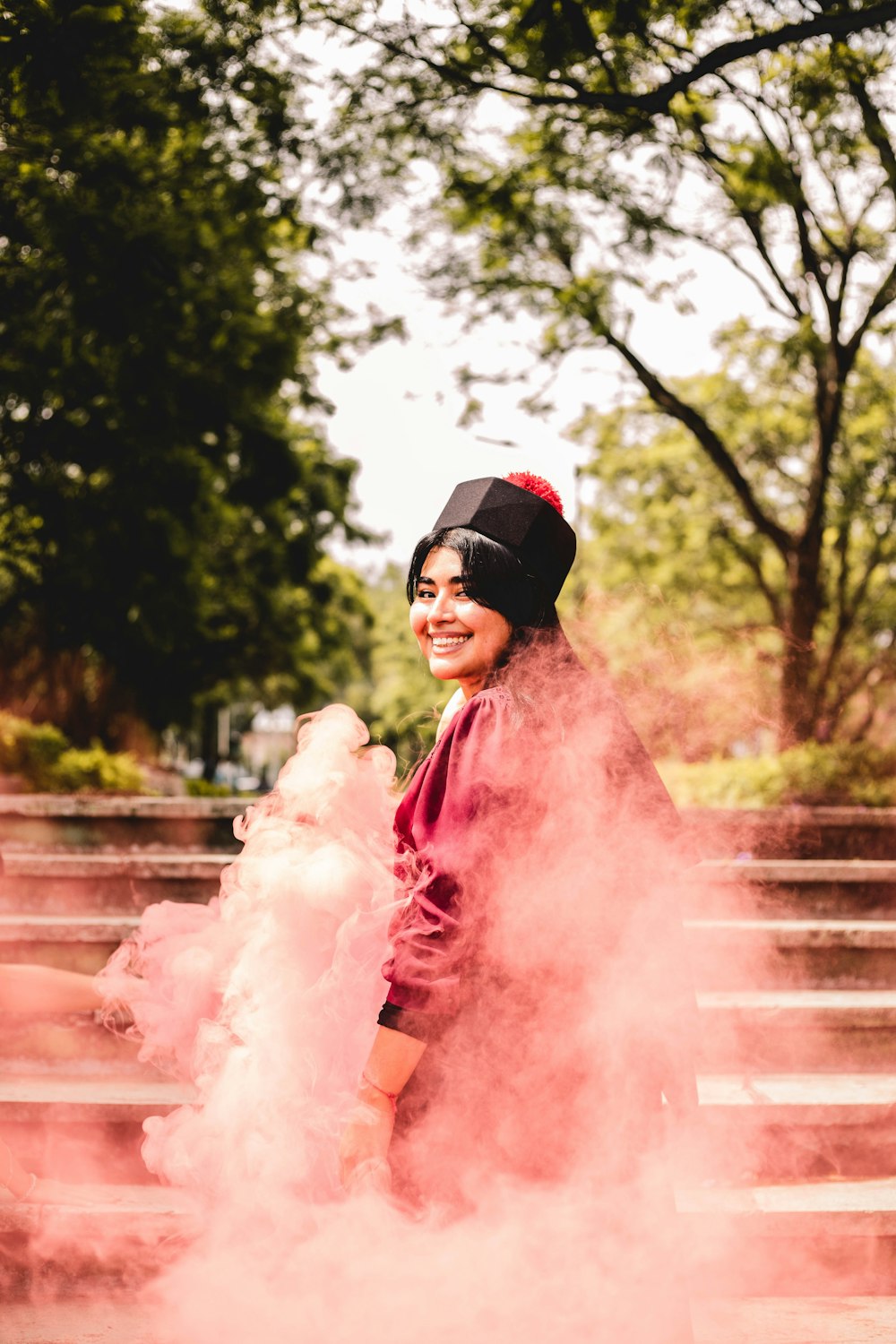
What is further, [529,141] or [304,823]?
[529,141]

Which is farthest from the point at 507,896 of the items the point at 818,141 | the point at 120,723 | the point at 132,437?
the point at 120,723

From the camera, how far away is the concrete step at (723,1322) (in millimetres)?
2652

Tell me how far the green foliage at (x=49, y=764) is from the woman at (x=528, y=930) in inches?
255

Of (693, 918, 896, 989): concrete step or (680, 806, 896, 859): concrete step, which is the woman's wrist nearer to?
(693, 918, 896, 989): concrete step

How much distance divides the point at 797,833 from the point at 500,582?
14.2ft

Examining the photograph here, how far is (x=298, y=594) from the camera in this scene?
22.8 meters

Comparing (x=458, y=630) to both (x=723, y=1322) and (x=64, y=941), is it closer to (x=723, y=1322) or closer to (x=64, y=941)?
(x=723, y=1322)

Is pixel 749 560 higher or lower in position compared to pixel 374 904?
higher

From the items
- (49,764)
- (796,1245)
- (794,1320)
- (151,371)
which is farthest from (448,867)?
(151,371)

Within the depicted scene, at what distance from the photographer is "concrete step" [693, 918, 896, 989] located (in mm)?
4199

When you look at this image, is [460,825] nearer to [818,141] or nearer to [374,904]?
[374,904]

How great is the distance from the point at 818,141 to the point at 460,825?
8.60m

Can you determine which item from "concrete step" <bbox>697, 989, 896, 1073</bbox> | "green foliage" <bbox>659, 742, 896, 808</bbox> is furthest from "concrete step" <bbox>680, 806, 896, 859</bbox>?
"concrete step" <bbox>697, 989, 896, 1073</bbox>

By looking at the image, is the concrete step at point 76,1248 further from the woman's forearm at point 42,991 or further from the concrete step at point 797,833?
the concrete step at point 797,833
